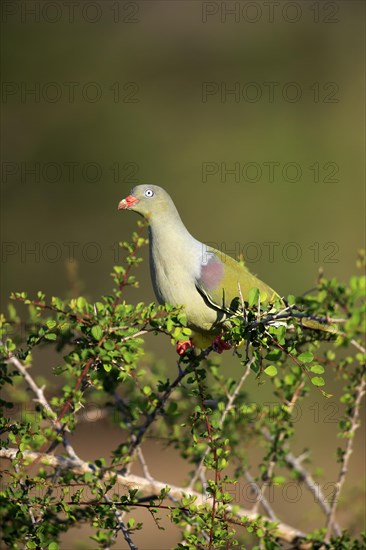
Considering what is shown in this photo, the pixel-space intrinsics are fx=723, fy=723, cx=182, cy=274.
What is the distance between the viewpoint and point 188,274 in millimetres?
3139

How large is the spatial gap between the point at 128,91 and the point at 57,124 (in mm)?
1142

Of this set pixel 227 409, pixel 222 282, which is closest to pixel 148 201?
pixel 222 282

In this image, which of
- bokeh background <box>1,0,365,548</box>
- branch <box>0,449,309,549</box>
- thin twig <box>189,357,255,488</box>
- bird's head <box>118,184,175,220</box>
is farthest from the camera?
bokeh background <box>1,0,365,548</box>

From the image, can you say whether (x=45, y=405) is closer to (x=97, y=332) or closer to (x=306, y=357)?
(x=97, y=332)

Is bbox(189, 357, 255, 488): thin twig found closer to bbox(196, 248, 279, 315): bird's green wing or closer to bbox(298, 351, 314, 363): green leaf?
bbox(196, 248, 279, 315): bird's green wing

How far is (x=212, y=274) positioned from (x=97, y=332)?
1042 millimetres

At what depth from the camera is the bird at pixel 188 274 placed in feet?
10.2

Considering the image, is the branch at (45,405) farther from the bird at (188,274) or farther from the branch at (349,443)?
the branch at (349,443)

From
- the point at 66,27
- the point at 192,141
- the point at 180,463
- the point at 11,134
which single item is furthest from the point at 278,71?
the point at 180,463

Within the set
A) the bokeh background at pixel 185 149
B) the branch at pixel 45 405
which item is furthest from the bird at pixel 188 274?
the bokeh background at pixel 185 149

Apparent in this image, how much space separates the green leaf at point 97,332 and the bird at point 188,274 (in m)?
0.87

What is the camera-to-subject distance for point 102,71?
10.7m

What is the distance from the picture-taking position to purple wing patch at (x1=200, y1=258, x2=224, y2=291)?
10.3 feet

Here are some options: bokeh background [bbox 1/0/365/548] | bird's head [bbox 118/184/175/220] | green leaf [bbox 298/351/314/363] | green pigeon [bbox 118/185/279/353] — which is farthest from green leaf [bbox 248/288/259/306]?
bokeh background [bbox 1/0/365/548]
